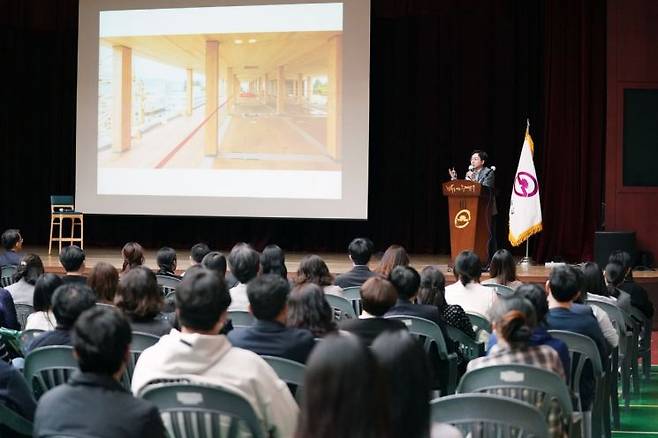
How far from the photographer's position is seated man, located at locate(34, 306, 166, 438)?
7.49 feet

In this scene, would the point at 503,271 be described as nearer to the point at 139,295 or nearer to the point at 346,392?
the point at 139,295

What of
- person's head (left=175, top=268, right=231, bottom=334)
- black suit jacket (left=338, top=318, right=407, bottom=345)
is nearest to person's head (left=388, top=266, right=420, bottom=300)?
black suit jacket (left=338, top=318, right=407, bottom=345)

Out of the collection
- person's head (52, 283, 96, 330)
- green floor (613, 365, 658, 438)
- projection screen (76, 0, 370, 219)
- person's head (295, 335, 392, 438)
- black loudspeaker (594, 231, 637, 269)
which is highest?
projection screen (76, 0, 370, 219)

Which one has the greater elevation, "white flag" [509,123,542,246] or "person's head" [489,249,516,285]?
"white flag" [509,123,542,246]

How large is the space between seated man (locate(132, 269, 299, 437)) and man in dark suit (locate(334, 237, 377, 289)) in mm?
3194

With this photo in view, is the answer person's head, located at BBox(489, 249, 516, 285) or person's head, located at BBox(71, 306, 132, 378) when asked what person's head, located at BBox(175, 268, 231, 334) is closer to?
person's head, located at BBox(71, 306, 132, 378)

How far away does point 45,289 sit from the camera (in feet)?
14.1

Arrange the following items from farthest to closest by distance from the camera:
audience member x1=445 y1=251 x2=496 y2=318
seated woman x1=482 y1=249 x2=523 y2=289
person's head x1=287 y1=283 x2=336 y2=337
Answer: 1. seated woman x1=482 y1=249 x2=523 y2=289
2. audience member x1=445 y1=251 x2=496 y2=318
3. person's head x1=287 y1=283 x2=336 y2=337

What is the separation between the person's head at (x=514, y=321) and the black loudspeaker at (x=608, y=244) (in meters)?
6.97

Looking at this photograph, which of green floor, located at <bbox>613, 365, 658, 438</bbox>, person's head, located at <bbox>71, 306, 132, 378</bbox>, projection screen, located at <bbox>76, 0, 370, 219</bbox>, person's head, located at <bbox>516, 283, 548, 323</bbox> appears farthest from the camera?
projection screen, located at <bbox>76, 0, 370, 219</bbox>

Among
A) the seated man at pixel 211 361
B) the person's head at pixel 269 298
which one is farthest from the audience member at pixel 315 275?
the seated man at pixel 211 361

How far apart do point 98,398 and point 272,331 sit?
1.13m

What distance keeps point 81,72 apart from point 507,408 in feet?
35.3

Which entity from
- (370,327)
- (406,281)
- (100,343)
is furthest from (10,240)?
(100,343)
